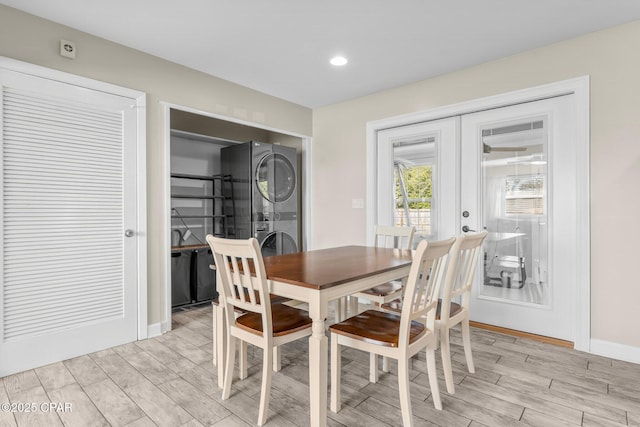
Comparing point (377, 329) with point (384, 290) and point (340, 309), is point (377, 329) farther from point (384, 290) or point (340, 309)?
point (340, 309)

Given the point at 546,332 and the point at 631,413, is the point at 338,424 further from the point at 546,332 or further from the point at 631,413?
the point at 546,332

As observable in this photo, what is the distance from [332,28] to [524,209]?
219 centimetres

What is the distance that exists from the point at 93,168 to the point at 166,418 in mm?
1882

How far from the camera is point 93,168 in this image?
8.54 feet

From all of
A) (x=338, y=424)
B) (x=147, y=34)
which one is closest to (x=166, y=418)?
(x=338, y=424)

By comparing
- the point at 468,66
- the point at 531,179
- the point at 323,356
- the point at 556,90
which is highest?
the point at 468,66

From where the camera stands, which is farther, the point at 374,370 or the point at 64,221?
the point at 64,221

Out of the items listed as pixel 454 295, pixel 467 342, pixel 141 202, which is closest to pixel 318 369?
pixel 454 295

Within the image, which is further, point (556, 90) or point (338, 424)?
point (556, 90)

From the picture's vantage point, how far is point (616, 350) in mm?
2475

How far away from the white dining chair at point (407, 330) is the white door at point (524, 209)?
1.54 m

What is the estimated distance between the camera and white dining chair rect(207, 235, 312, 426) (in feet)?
5.45

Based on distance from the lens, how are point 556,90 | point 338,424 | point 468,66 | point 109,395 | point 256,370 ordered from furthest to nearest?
point 468,66 → point 556,90 → point 256,370 → point 109,395 → point 338,424

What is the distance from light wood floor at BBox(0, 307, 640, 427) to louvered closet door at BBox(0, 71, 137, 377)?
223mm
